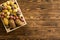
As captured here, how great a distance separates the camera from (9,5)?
1.43 meters

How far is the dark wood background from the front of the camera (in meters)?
1.41

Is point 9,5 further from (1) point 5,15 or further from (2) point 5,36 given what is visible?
(2) point 5,36

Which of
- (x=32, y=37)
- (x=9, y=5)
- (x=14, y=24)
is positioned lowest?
(x=32, y=37)

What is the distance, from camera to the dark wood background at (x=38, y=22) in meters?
1.41

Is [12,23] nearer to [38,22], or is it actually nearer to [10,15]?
[10,15]

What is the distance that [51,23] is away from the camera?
1.46 m

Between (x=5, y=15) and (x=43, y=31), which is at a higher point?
(x=5, y=15)

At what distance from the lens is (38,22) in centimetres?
146

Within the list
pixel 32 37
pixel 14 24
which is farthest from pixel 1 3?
pixel 32 37

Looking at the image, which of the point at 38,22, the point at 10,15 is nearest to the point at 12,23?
the point at 10,15

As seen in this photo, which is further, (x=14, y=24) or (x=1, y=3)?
(x=1, y=3)

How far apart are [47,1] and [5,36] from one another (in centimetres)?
47

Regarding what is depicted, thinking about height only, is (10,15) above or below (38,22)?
above

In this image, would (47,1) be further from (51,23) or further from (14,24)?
(14,24)
